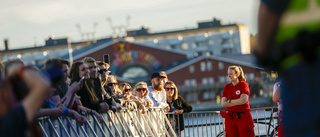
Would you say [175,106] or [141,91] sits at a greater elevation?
[141,91]

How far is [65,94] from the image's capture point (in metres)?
6.29

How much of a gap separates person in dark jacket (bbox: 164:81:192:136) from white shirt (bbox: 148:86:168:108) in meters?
0.50

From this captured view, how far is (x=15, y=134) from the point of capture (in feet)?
7.13

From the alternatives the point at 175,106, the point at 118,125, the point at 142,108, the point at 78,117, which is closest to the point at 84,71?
the point at 78,117

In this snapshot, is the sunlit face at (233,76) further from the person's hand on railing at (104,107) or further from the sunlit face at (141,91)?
the person's hand on railing at (104,107)

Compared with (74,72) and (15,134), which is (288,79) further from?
(74,72)

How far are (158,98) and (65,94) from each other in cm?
446

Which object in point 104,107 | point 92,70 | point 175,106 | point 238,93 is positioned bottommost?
point 175,106

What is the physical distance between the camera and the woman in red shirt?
30.8ft

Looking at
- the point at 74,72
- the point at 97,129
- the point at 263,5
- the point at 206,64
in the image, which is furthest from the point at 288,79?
the point at 206,64

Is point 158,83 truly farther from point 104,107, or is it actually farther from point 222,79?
point 222,79

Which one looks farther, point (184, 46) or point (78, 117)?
point (184, 46)

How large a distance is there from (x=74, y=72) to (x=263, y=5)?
5048 millimetres

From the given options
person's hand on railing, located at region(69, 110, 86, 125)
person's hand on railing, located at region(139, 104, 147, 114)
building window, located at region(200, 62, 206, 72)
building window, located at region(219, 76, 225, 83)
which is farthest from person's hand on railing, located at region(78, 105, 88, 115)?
building window, located at region(219, 76, 225, 83)
